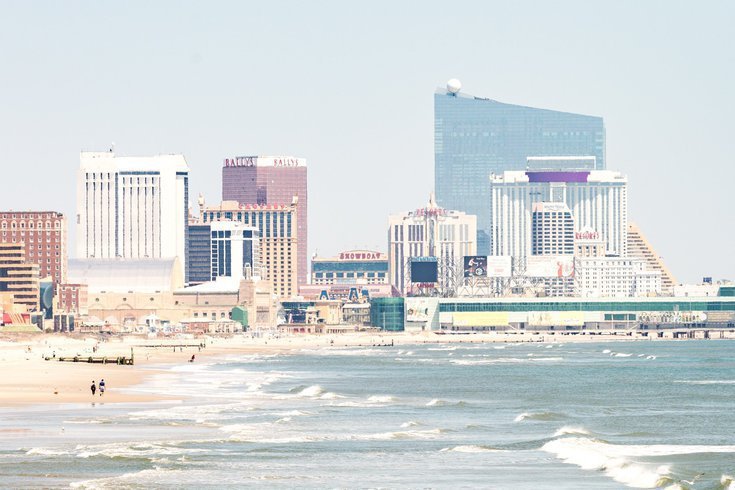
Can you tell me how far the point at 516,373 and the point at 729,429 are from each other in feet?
259

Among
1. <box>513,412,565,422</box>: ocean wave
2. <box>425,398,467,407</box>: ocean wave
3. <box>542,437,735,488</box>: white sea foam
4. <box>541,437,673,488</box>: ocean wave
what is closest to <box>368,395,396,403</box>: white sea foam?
<box>425,398,467,407</box>: ocean wave

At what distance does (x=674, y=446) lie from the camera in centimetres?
8319

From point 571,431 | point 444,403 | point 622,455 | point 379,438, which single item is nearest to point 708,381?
point 444,403

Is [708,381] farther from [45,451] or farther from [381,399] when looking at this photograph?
[45,451]

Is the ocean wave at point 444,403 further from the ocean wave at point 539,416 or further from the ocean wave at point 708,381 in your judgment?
the ocean wave at point 708,381

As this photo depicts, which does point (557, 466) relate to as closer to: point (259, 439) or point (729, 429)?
point (259, 439)

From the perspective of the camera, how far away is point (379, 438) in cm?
8500

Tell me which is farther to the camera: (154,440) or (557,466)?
(154,440)

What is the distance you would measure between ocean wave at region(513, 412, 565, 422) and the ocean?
0.18m

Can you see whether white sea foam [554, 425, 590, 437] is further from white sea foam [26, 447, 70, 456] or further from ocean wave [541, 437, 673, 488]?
white sea foam [26, 447, 70, 456]

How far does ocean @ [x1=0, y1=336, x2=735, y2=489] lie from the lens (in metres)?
68.9

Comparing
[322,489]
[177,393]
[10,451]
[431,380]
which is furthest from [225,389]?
[322,489]

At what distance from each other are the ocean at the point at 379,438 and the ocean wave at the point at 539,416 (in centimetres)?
18

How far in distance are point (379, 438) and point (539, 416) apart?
1942 centimetres
